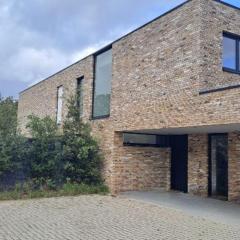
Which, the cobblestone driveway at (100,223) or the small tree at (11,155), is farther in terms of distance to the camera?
the small tree at (11,155)

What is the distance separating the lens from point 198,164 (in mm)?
13820

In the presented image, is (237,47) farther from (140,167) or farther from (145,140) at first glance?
(140,167)

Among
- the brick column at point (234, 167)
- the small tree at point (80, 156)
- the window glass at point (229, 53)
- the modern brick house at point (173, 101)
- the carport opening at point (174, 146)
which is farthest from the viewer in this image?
the carport opening at point (174, 146)

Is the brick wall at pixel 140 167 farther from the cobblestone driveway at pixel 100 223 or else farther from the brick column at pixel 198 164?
the cobblestone driveway at pixel 100 223

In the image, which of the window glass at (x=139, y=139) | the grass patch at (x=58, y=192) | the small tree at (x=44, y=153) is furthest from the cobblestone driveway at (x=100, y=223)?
the window glass at (x=139, y=139)

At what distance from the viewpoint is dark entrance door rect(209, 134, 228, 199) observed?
1314 centimetres

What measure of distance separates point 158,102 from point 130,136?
3.01 m

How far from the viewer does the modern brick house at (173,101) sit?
11.2m

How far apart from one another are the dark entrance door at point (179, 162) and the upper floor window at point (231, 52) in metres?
3.57

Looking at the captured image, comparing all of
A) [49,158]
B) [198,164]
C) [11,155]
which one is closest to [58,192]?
[49,158]

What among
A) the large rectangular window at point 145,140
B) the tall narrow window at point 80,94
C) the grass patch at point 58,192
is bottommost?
the grass patch at point 58,192

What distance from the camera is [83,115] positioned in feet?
56.1

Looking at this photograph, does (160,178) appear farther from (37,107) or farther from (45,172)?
(37,107)

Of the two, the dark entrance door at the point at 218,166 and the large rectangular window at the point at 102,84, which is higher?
the large rectangular window at the point at 102,84
